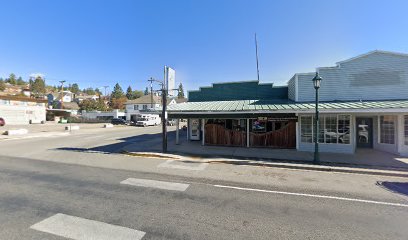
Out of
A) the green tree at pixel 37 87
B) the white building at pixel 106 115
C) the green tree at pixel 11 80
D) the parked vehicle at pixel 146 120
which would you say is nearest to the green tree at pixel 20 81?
the green tree at pixel 11 80

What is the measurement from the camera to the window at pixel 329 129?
12805mm

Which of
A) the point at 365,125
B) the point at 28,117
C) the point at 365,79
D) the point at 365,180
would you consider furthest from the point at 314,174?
the point at 28,117

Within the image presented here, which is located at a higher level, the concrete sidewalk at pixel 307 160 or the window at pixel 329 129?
the window at pixel 329 129

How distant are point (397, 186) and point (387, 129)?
7874 mm

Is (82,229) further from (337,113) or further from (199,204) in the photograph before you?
(337,113)

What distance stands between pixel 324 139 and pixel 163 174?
10.2 m

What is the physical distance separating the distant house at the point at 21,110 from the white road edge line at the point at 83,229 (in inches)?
1962

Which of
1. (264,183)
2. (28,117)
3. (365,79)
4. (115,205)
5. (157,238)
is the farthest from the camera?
(28,117)

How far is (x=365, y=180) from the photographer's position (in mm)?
7816

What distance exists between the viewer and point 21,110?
44.2 meters

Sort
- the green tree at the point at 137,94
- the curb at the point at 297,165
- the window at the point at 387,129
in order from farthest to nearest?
the green tree at the point at 137,94
the window at the point at 387,129
the curb at the point at 297,165

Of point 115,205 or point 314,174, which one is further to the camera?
point 314,174

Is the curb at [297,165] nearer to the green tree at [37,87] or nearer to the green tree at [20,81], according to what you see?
the green tree at [37,87]

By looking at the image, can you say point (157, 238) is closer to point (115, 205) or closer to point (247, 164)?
point (115, 205)
